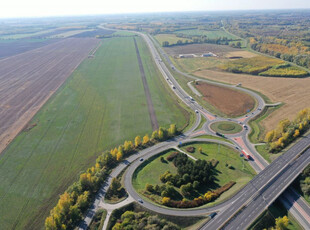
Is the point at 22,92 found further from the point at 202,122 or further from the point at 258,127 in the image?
the point at 258,127

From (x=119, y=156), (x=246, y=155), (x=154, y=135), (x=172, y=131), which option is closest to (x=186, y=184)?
(x=119, y=156)

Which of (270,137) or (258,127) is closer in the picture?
(270,137)

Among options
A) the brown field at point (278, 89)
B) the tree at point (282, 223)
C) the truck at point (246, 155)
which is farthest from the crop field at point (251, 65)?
the tree at point (282, 223)

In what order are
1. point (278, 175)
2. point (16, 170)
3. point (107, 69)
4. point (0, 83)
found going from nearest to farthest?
point (278, 175) < point (16, 170) < point (0, 83) < point (107, 69)

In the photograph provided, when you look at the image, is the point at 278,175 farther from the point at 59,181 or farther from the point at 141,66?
the point at 141,66

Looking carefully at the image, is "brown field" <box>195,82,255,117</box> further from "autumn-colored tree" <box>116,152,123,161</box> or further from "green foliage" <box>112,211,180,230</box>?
"green foliage" <box>112,211,180,230</box>

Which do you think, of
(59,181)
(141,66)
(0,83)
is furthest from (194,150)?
(0,83)

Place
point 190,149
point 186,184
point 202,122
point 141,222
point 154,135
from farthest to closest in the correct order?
1. point 202,122
2. point 154,135
3. point 190,149
4. point 186,184
5. point 141,222
